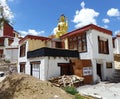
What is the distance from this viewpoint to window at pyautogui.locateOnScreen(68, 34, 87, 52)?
19.1 metres

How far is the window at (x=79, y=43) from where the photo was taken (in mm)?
19091

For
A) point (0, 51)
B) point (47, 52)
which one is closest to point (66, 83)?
point (47, 52)

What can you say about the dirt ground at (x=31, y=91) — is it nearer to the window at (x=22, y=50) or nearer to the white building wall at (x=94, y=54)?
the white building wall at (x=94, y=54)

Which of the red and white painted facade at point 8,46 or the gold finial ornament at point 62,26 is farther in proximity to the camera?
the red and white painted facade at point 8,46

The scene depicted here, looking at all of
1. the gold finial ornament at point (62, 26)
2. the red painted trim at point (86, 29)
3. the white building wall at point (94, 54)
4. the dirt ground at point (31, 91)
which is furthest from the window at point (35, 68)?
the gold finial ornament at point (62, 26)

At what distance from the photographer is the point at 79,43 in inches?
773

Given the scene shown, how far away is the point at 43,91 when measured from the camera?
415 inches

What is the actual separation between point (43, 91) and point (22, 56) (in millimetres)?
13077

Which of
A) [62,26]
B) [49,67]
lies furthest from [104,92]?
[62,26]

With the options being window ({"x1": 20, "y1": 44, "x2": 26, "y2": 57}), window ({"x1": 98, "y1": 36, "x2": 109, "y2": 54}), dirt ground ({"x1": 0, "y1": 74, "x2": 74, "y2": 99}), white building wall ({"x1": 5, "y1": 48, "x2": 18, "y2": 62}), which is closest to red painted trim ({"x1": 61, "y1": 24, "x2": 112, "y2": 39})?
window ({"x1": 98, "y1": 36, "x2": 109, "y2": 54})

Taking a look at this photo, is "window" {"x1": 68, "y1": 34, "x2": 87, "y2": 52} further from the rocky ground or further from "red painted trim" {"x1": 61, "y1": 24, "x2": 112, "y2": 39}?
the rocky ground

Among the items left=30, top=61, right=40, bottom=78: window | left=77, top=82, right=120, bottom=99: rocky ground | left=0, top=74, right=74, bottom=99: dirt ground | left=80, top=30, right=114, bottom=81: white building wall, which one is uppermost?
left=80, top=30, right=114, bottom=81: white building wall

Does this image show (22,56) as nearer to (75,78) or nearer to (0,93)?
(75,78)

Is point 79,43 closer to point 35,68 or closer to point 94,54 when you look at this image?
point 94,54
